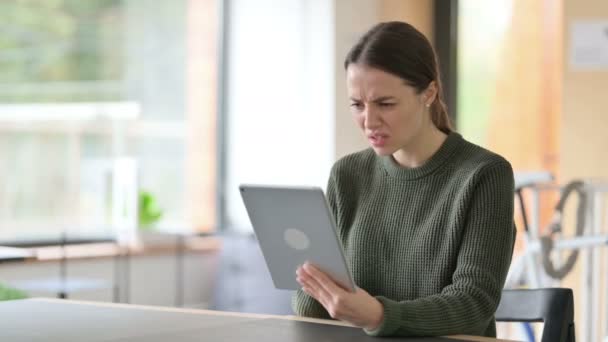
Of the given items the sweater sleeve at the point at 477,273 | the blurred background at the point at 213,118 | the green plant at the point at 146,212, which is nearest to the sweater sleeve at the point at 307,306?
the sweater sleeve at the point at 477,273

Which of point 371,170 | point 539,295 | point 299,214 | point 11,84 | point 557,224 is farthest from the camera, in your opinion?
point 11,84

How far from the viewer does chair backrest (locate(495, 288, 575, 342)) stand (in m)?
1.84

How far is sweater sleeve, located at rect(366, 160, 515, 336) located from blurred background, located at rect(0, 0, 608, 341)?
9.59 feet

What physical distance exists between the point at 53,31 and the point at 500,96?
2391mm

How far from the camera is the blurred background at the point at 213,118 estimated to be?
5.08m

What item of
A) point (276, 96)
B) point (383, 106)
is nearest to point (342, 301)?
point (383, 106)

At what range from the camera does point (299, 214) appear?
1.66m

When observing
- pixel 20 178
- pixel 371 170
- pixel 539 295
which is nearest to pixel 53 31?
pixel 20 178

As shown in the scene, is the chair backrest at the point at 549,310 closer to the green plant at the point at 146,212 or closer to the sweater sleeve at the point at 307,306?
the sweater sleeve at the point at 307,306

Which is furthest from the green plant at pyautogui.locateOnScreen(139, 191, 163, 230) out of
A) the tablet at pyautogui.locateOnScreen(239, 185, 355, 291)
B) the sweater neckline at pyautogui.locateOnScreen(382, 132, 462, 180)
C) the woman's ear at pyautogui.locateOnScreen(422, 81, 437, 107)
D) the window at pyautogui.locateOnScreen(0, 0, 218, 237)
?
the tablet at pyautogui.locateOnScreen(239, 185, 355, 291)

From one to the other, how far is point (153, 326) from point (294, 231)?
317 millimetres

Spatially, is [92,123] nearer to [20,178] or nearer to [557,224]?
[20,178]

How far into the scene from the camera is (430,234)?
1986 mm

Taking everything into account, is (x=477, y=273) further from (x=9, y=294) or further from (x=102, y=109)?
(x=102, y=109)
